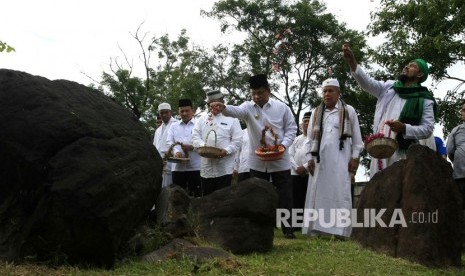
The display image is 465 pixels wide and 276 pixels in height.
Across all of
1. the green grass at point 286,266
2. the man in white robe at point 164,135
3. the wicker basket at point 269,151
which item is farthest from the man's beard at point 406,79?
the man in white robe at point 164,135

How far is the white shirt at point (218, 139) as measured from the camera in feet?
30.6

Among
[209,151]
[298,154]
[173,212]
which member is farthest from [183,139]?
[173,212]

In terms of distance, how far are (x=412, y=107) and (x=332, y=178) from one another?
1405 millimetres

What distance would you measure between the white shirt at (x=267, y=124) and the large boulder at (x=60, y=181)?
8.75 feet

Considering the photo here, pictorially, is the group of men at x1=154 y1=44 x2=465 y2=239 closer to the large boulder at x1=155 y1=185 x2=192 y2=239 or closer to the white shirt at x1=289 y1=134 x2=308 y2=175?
the large boulder at x1=155 y1=185 x2=192 y2=239

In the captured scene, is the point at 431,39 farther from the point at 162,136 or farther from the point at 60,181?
the point at 60,181

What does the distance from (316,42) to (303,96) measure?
2314 mm

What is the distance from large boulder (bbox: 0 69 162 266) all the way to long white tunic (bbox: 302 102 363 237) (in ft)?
10.1

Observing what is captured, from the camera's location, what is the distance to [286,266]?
536cm

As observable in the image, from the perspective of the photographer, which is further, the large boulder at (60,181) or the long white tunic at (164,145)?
the long white tunic at (164,145)

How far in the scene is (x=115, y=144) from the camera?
17.5 feet

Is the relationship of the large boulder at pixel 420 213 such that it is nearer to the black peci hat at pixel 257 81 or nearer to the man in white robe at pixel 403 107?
the man in white robe at pixel 403 107

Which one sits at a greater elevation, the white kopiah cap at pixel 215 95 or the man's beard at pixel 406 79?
the man's beard at pixel 406 79

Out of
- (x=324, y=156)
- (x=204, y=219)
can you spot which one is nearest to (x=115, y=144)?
(x=204, y=219)
